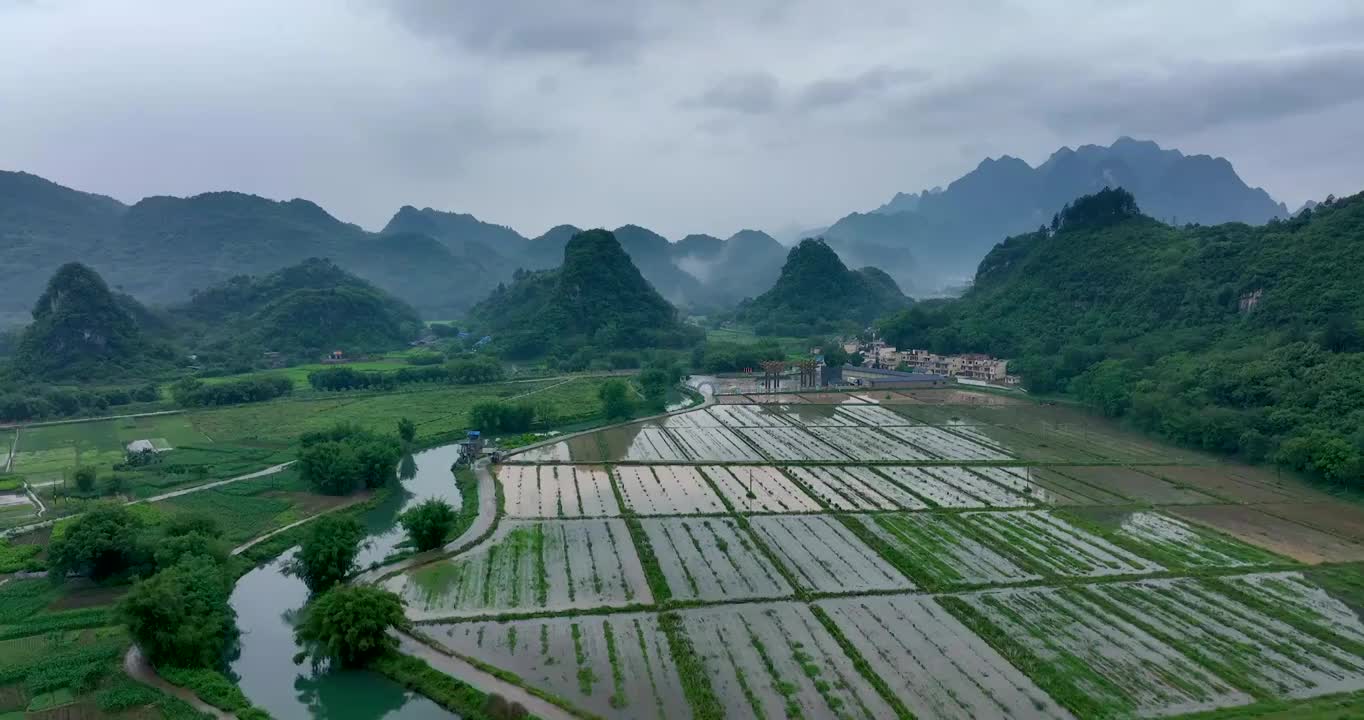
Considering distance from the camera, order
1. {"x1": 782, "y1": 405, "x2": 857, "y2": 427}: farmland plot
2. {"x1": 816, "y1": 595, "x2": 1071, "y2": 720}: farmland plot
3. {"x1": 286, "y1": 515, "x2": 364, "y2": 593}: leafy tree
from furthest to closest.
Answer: {"x1": 782, "y1": 405, "x2": 857, "y2": 427}: farmland plot < {"x1": 286, "y1": 515, "x2": 364, "y2": 593}: leafy tree < {"x1": 816, "y1": 595, "x2": 1071, "y2": 720}: farmland plot

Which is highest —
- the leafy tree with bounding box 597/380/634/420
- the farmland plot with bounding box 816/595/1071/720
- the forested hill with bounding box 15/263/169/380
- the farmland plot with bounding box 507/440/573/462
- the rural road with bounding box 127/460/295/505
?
the forested hill with bounding box 15/263/169/380

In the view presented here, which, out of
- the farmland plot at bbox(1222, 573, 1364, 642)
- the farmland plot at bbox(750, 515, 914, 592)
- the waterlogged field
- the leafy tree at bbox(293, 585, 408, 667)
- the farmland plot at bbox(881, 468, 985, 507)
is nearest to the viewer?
the waterlogged field

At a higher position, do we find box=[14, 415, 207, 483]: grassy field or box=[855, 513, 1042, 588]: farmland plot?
box=[14, 415, 207, 483]: grassy field

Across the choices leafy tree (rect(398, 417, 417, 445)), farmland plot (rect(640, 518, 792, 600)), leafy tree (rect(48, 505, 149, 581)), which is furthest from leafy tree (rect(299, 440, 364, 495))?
farmland plot (rect(640, 518, 792, 600))

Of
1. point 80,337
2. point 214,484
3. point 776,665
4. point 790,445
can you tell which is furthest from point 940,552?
point 80,337

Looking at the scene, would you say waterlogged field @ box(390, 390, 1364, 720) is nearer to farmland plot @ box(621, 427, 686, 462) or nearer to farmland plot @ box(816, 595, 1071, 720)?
farmland plot @ box(816, 595, 1071, 720)

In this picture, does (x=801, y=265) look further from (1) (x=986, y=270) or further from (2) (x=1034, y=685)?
(2) (x=1034, y=685)

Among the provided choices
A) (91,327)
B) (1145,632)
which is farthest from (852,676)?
(91,327)
